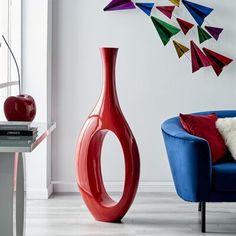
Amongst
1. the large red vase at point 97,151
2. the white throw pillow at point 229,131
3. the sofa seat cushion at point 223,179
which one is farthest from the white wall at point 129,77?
the sofa seat cushion at point 223,179

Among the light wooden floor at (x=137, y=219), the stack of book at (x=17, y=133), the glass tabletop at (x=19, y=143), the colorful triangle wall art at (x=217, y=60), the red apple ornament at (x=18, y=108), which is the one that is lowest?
the light wooden floor at (x=137, y=219)

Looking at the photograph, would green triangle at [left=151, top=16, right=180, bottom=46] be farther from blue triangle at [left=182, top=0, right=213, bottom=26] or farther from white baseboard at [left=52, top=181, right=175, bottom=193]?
white baseboard at [left=52, top=181, right=175, bottom=193]

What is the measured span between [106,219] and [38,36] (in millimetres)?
1555

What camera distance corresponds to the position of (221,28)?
4.78 meters

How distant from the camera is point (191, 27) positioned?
15.6 ft

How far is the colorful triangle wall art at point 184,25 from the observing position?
4.74 meters

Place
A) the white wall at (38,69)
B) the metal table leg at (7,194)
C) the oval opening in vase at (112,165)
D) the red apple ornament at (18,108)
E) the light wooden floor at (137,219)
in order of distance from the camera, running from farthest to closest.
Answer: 1. the oval opening in vase at (112,165)
2. the white wall at (38,69)
3. the light wooden floor at (137,219)
4. the red apple ornament at (18,108)
5. the metal table leg at (7,194)

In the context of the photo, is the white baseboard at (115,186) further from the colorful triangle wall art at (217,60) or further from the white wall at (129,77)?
the colorful triangle wall art at (217,60)

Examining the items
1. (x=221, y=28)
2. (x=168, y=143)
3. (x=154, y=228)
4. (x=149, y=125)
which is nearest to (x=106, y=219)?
(x=154, y=228)

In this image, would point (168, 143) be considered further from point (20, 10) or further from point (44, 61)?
point (20, 10)

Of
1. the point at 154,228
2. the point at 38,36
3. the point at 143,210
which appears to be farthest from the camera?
the point at 38,36

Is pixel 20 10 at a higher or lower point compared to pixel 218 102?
higher

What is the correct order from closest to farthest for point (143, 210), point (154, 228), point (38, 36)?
point (154, 228)
point (143, 210)
point (38, 36)

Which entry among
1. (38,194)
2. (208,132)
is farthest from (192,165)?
(38,194)
